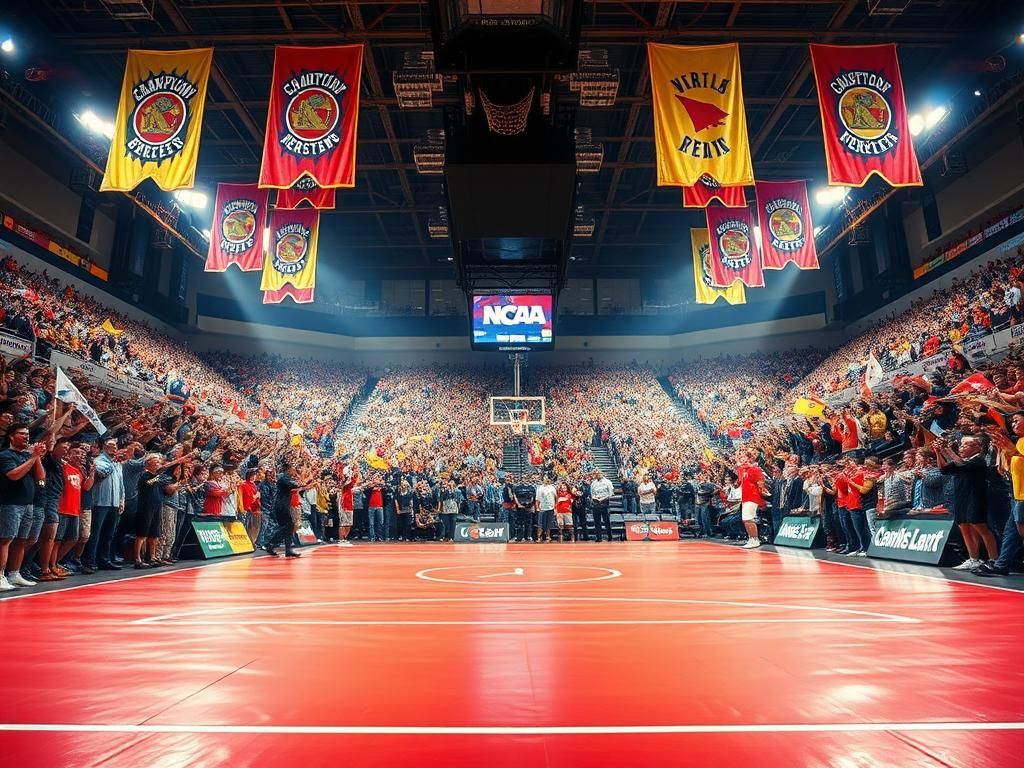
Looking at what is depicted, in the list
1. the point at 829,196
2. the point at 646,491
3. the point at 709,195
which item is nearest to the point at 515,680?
the point at 709,195

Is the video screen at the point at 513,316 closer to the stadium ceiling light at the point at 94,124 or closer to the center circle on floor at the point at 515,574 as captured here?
the center circle on floor at the point at 515,574

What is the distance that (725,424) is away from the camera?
27375 millimetres

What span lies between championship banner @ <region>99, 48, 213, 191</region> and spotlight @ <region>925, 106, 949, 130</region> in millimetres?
22254

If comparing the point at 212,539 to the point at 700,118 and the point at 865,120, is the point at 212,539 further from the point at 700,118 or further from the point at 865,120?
the point at 865,120

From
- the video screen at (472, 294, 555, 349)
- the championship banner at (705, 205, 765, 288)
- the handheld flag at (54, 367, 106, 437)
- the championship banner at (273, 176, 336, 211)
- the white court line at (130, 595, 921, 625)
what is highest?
the championship banner at (273, 176, 336, 211)

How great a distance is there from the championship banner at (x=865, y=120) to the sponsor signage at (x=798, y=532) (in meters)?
7.27

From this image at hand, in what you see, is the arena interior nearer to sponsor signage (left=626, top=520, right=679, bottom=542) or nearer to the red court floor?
the red court floor

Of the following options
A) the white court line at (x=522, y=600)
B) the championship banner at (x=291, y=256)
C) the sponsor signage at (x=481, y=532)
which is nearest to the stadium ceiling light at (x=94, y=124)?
the championship banner at (x=291, y=256)

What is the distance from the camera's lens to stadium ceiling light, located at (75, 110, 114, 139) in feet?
67.6

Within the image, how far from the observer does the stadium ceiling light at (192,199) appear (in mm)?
27008

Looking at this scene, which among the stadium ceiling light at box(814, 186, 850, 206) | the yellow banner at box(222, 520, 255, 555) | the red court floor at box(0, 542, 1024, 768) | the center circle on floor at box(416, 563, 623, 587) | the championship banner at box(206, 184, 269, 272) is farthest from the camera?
the stadium ceiling light at box(814, 186, 850, 206)

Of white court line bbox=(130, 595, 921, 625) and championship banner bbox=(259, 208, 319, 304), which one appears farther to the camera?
championship banner bbox=(259, 208, 319, 304)

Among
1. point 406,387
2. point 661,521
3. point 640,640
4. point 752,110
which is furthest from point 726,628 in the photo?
point 406,387

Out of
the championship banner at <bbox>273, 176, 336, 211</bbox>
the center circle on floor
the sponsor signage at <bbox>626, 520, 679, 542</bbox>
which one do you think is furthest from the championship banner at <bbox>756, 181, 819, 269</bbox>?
the championship banner at <bbox>273, 176, 336, 211</bbox>
